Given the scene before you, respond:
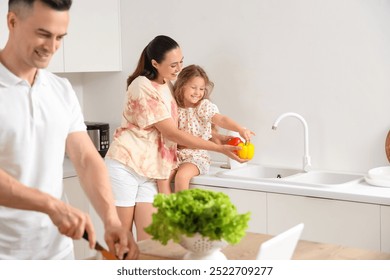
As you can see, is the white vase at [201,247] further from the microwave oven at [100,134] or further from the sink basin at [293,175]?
the microwave oven at [100,134]

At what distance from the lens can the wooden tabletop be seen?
64.0 inches

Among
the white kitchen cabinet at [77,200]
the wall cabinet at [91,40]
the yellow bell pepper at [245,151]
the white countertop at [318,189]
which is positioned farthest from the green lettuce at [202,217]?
Answer: the wall cabinet at [91,40]

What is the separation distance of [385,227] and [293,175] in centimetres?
50

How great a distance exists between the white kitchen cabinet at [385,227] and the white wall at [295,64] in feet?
1.38

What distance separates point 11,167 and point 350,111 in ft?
5.09

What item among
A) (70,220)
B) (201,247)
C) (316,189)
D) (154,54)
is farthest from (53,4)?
(316,189)

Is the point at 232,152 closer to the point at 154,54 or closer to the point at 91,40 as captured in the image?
the point at 154,54

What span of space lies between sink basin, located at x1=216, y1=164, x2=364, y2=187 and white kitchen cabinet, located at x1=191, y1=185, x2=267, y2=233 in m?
0.06

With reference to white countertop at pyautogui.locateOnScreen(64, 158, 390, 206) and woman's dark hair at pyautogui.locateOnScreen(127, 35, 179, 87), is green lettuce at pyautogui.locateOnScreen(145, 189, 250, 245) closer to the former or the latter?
white countertop at pyautogui.locateOnScreen(64, 158, 390, 206)

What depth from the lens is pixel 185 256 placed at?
59.8 inches

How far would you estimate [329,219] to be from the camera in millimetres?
2465

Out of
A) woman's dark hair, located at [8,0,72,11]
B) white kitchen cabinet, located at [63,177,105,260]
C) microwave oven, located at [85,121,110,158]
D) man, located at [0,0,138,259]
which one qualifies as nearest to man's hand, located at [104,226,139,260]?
man, located at [0,0,138,259]
